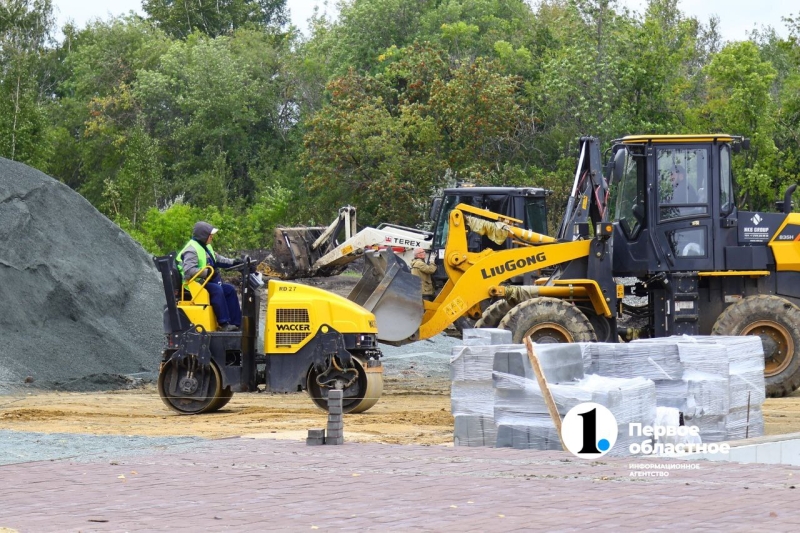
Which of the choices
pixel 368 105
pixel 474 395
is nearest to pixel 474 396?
pixel 474 395

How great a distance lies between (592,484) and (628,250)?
918 cm

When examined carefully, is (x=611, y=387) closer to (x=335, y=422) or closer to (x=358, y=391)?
(x=335, y=422)

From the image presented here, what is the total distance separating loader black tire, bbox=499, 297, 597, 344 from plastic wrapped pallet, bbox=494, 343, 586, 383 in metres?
5.32

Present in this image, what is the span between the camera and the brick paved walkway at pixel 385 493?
7478mm

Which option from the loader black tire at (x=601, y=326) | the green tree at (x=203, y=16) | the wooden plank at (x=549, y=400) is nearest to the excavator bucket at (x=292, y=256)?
the loader black tire at (x=601, y=326)

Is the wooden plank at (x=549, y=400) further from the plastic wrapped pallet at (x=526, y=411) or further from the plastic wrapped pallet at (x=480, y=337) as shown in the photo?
the plastic wrapped pallet at (x=480, y=337)

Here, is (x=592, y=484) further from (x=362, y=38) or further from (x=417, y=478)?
(x=362, y=38)

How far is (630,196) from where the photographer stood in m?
17.7

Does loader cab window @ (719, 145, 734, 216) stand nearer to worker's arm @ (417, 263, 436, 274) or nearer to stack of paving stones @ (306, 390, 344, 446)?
worker's arm @ (417, 263, 436, 274)

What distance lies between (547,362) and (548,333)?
5.89m

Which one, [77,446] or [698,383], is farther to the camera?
[77,446]

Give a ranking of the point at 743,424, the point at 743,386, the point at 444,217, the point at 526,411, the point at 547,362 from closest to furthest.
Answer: the point at 526,411 → the point at 547,362 → the point at 743,424 → the point at 743,386 → the point at 444,217

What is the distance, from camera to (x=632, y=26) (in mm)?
38281

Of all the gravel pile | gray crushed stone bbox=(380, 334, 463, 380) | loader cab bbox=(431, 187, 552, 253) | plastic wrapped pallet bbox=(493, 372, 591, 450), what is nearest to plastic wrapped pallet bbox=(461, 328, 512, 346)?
plastic wrapped pallet bbox=(493, 372, 591, 450)
